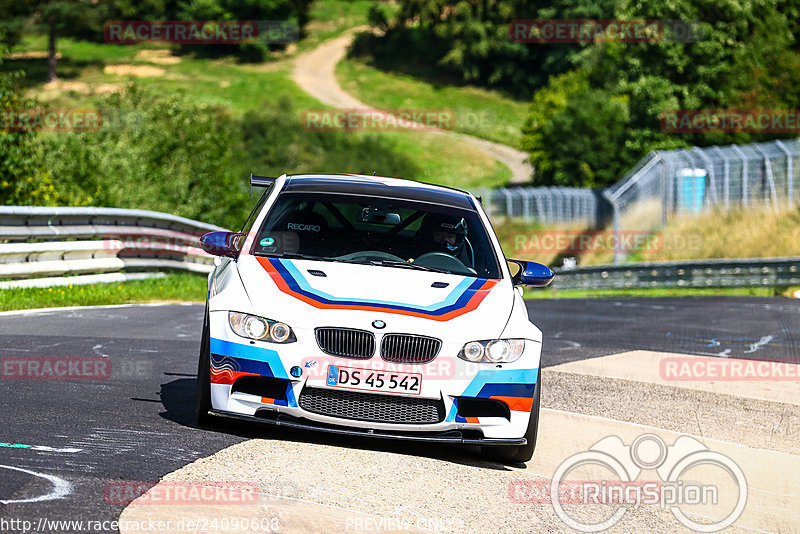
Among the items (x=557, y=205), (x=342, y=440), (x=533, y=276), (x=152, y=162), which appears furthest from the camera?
(x=557, y=205)

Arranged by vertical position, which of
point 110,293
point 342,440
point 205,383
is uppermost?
point 205,383

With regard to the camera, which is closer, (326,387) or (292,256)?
(326,387)

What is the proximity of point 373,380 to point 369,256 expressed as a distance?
1.33 m

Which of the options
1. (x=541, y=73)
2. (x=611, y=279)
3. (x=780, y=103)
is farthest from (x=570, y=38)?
(x=611, y=279)

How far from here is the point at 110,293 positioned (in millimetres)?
15773

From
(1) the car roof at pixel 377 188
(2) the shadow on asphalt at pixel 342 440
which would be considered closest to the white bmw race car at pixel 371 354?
(2) the shadow on asphalt at pixel 342 440

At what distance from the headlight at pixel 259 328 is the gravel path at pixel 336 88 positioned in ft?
207

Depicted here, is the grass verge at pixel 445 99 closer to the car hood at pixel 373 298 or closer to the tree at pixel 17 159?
the tree at pixel 17 159

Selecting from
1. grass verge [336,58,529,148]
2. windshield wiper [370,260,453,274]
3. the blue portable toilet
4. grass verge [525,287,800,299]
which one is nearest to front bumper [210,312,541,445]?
windshield wiper [370,260,453,274]

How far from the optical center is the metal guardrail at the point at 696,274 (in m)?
23.2

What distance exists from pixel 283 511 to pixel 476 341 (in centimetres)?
176

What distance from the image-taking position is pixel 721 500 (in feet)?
21.1

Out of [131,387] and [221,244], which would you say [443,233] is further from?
[131,387]

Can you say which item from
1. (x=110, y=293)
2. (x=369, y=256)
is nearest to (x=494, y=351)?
(x=369, y=256)
